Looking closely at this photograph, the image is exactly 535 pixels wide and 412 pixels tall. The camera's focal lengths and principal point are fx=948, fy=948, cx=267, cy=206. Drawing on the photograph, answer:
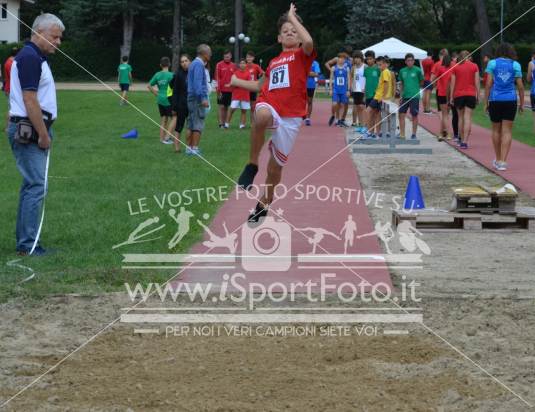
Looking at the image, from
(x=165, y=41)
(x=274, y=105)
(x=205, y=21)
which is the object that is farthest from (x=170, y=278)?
(x=205, y=21)

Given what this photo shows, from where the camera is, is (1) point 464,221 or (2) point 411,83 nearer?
(1) point 464,221

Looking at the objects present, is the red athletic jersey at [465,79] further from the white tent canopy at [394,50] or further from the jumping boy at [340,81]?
the white tent canopy at [394,50]

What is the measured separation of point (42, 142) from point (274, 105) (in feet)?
7.46

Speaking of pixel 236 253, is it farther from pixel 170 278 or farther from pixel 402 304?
pixel 402 304

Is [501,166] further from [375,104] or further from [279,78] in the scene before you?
[279,78]

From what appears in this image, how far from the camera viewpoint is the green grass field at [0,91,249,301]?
770 centimetres

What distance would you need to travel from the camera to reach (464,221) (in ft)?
32.6

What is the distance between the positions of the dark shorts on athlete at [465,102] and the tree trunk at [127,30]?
5218cm

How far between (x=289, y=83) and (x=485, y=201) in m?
2.66

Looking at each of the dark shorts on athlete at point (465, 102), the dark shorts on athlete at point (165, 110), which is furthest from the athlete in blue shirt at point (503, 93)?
the dark shorts on athlete at point (165, 110)

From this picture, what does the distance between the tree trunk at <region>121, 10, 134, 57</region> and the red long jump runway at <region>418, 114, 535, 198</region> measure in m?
46.8

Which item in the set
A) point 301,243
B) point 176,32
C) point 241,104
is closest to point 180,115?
point 241,104

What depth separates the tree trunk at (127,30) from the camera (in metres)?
69.3

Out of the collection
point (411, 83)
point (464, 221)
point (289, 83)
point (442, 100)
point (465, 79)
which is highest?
point (289, 83)
